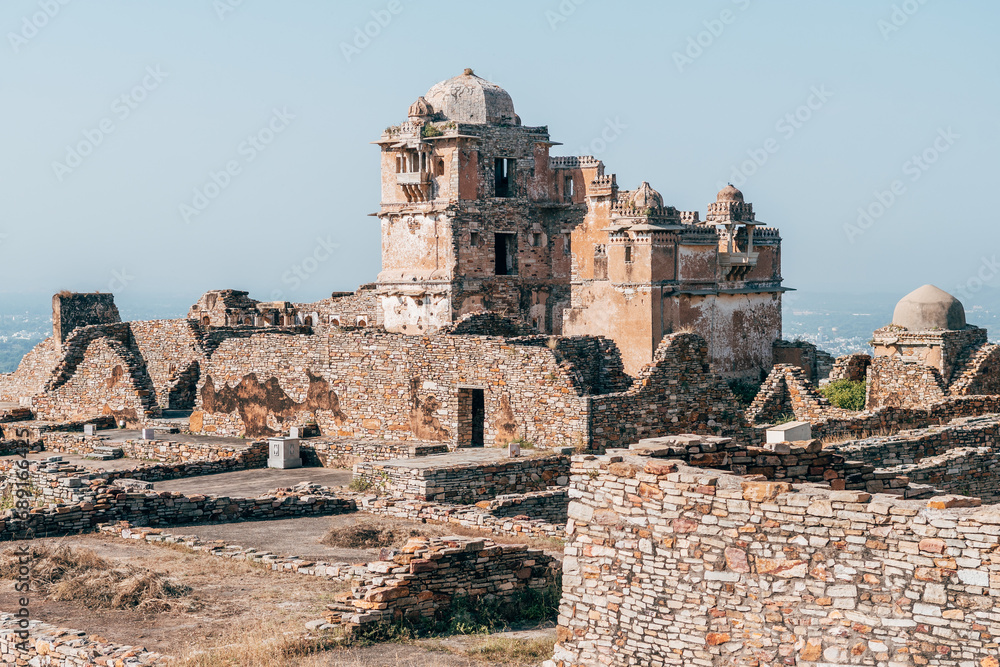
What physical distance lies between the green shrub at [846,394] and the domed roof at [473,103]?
16.9 meters

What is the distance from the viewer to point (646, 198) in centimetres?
3644

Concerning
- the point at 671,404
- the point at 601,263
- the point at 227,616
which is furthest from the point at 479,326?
the point at 601,263

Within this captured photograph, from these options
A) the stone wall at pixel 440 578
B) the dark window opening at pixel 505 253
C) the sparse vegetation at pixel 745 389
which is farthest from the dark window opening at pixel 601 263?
the stone wall at pixel 440 578

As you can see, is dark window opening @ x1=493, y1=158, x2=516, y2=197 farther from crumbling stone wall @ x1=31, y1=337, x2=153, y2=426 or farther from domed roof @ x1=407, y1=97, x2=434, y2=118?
crumbling stone wall @ x1=31, y1=337, x2=153, y2=426

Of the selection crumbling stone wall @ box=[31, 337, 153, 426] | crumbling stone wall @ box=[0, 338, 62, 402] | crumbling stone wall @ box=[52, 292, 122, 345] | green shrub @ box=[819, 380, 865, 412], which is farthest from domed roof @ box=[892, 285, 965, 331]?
crumbling stone wall @ box=[52, 292, 122, 345]

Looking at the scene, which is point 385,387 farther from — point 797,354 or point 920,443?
point 797,354

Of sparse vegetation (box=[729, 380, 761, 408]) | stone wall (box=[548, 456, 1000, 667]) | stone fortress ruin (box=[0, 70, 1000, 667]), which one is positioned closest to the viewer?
stone wall (box=[548, 456, 1000, 667])

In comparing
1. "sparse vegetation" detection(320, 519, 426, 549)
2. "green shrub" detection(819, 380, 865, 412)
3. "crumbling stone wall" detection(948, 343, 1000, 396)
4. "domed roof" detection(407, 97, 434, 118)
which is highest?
"domed roof" detection(407, 97, 434, 118)

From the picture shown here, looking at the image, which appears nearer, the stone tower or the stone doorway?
the stone doorway

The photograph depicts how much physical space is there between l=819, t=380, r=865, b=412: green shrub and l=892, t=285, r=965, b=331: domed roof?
2368mm

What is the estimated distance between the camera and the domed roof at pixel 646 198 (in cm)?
3622

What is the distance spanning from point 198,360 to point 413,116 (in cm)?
1754

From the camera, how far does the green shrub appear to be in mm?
30234

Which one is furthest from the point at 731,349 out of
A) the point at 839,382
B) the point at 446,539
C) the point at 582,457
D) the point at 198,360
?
the point at 582,457
